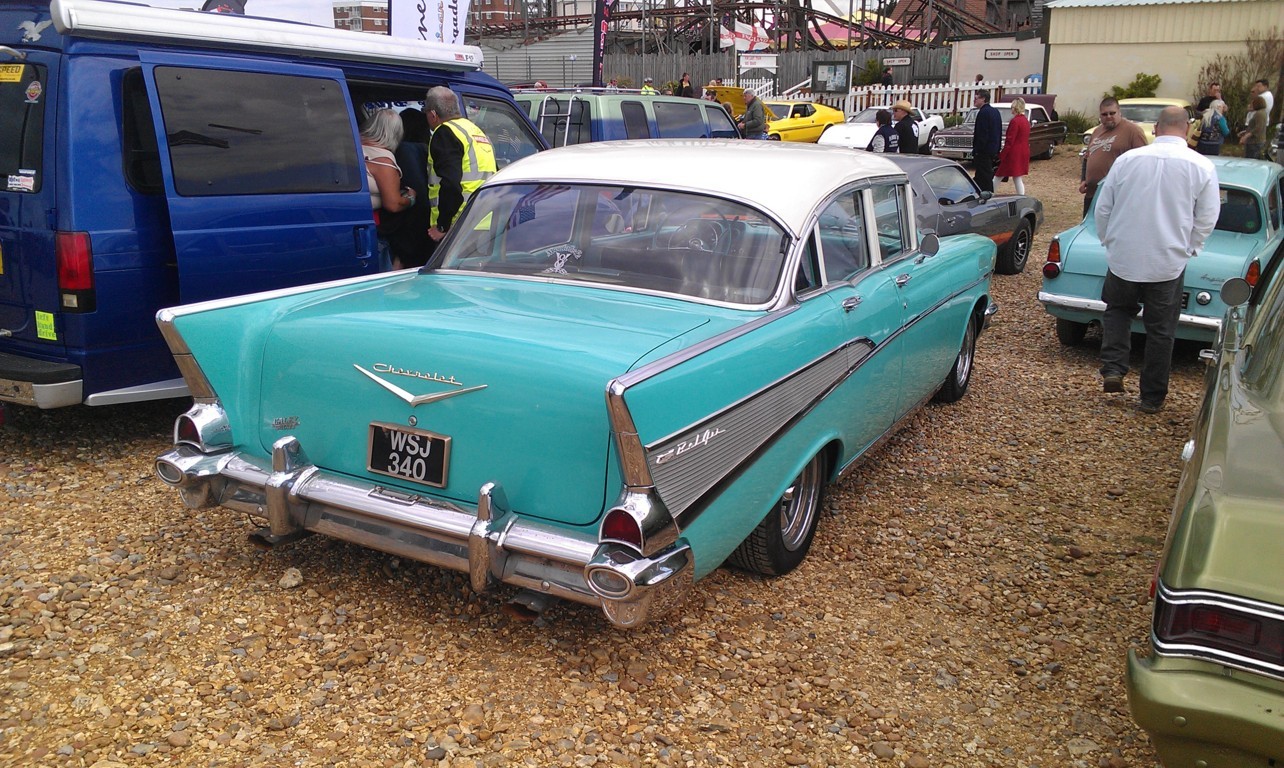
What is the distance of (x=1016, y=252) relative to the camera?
35.8ft

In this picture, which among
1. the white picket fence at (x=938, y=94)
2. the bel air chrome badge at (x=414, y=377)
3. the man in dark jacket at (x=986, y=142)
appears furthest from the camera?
the white picket fence at (x=938, y=94)

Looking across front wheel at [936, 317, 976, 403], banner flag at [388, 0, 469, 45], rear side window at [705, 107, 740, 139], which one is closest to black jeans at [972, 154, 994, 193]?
rear side window at [705, 107, 740, 139]

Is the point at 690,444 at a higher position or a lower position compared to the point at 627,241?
lower

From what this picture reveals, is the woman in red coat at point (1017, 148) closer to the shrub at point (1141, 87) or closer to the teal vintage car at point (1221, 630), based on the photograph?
the teal vintage car at point (1221, 630)

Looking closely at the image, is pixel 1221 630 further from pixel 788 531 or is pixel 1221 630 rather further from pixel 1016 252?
pixel 1016 252

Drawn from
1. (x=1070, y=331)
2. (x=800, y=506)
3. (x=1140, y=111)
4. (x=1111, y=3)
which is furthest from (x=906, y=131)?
(x=1111, y=3)

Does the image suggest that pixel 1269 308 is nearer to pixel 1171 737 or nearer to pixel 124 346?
pixel 1171 737

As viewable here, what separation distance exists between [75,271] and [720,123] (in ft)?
32.2

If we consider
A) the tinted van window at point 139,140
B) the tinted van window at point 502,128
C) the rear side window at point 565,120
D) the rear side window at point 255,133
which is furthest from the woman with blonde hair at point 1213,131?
the tinted van window at point 139,140

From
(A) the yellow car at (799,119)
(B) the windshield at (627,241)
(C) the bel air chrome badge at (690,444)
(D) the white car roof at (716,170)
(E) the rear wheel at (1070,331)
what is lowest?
(E) the rear wheel at (1070,331)

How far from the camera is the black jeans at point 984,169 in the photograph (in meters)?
13.0

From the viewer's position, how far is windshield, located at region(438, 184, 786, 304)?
12.9 feet

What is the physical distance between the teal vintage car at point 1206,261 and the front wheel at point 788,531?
4.22 meters

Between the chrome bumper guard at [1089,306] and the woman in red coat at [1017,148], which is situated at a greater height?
the woman in red coat at [1017,148]
